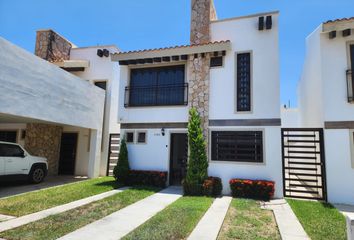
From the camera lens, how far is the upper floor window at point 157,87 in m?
11.8

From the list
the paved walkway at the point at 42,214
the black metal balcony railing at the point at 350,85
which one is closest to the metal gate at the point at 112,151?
the paved walkway at the point at 42,214

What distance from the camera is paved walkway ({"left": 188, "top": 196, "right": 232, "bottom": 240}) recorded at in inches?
205

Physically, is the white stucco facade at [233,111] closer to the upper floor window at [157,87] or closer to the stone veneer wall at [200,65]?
the stone veneer wall at [200,65]

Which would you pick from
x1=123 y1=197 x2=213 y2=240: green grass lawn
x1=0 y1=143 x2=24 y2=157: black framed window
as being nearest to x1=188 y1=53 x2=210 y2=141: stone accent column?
x1=123 y1=197 x2=213 y2=240: green grass lawn

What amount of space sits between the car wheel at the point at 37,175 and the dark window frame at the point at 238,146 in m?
8.26

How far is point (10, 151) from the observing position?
9.71m

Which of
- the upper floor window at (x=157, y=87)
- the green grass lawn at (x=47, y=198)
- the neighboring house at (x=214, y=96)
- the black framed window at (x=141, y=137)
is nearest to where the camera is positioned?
the green grass lawn at (x=47, y=198)

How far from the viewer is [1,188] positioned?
967cm

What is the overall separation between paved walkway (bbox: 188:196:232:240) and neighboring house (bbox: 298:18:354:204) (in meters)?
4.40

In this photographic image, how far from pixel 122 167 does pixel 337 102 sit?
993 centimetres

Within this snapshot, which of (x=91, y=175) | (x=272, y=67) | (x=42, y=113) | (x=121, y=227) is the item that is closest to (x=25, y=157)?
(x=42, y=113)

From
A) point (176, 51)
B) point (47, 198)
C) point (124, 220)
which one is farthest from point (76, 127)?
point (124, 220)

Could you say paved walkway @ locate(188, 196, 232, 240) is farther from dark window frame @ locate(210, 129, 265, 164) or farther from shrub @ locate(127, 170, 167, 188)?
shrub @ locate(127, 170, 167, 188)

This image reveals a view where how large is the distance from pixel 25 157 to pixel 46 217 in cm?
528
